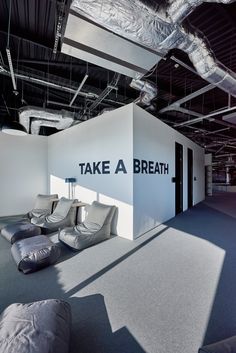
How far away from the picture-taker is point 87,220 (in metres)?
4.06

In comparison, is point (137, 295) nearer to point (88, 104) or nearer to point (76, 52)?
point (76, 52)

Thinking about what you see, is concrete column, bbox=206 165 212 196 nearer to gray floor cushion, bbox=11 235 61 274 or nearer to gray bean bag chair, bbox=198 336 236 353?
gray floor cushion, bbox=11 235 61 274

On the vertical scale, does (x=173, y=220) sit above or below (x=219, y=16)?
A: below

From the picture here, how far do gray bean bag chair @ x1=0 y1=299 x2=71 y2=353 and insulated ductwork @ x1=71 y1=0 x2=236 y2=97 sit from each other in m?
2.96

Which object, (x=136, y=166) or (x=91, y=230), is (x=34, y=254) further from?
(x=136, y=166)

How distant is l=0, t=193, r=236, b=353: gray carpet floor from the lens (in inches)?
59.9

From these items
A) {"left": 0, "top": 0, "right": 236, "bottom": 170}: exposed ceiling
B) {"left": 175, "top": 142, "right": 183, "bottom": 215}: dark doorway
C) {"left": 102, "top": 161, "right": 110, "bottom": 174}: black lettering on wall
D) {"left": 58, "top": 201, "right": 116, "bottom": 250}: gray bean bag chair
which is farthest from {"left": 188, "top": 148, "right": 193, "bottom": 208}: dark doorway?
{"left": 58, "top": 201, "right": 116, "bottom": 250}: gray bean bag chair

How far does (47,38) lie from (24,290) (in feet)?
13.5

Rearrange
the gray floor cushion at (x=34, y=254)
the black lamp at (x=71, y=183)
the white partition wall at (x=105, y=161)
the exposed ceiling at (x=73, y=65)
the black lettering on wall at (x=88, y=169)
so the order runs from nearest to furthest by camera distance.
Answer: the gray floor cushion at (x=34, y=254) → the exposed ceiling at (x=73, y=65) → the white partition wall at (x=105, y=161) → the black lettering on wall at (x=88, y=169) → the black lamp at (x=71, y=183)

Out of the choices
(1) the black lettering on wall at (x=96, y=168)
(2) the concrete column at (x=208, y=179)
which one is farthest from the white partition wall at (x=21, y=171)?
(2) the concrete column at (x=208, y=179)

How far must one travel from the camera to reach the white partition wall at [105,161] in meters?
3.98

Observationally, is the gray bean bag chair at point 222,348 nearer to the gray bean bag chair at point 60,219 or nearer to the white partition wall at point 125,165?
the white partition wall at point 125,165

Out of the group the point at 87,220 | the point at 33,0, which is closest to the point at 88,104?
the point at 33,0

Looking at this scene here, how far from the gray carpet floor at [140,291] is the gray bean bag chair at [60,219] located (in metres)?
0.94
